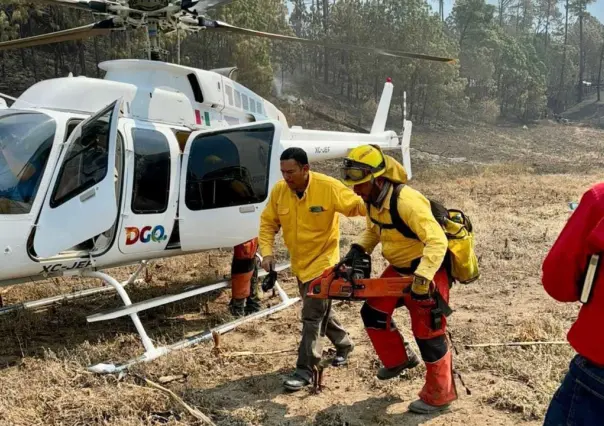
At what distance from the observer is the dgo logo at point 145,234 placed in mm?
4879

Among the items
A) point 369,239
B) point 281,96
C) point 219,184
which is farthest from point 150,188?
point 281,96

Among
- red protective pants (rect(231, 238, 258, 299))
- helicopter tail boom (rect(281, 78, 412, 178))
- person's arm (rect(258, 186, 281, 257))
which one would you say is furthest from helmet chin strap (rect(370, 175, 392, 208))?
helicopter tail boom (rect(281, 78, 412, 178))

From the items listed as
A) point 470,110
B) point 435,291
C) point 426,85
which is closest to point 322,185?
point 435,291

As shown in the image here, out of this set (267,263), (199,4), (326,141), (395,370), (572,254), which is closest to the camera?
(572,254)

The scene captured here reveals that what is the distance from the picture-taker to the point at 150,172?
16.5 feet

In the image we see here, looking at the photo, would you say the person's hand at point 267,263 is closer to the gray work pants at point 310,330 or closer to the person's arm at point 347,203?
the gray work pants at point 310,330

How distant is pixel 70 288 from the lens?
6.64 metres

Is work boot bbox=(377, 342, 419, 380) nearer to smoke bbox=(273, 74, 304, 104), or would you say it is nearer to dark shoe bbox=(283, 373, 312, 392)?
dark shoe bbox=(283, 373, 312, 392)

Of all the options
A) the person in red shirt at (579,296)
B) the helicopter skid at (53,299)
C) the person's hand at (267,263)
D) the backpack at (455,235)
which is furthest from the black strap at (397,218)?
the helicopter skid at (53,299)

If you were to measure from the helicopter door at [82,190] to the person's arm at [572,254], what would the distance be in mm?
3204

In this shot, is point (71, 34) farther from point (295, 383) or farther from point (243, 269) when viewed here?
point (295, 383)

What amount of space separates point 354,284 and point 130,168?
2389 mm

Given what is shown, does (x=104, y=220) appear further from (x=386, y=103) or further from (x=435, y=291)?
(x=386, y=103)

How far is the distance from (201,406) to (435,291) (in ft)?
5.67
